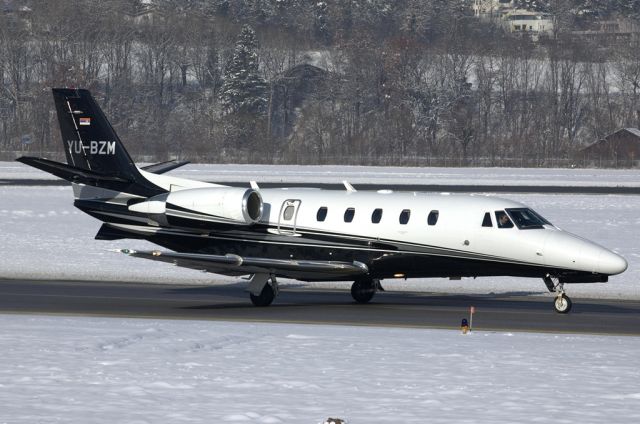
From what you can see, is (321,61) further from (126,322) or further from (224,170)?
(126,322)

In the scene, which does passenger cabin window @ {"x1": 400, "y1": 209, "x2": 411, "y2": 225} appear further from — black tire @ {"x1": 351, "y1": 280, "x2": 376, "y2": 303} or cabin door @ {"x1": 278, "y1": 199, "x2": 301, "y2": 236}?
cabin door @ {"x1": 278, "y1": 199, "x2": 301, "y2": 236}

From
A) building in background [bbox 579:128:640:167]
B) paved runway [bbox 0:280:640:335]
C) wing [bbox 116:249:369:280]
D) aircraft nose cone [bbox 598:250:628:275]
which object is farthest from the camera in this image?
building in background [bbox 579:128:640:167]

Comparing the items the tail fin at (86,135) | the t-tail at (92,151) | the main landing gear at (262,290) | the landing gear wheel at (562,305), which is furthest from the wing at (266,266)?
the tail fin at (86,135)

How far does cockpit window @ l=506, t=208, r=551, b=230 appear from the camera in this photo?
24.4m

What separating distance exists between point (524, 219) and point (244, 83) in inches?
3904

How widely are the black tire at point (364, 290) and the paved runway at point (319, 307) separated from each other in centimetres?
26

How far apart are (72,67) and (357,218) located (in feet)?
318

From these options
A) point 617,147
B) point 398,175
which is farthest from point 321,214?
point 617,147

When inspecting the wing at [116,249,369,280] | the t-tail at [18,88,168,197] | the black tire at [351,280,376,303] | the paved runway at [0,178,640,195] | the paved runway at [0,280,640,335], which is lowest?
the paved runway at [0,280,640,335]

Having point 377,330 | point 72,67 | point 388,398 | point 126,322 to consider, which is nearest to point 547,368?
point 388,398

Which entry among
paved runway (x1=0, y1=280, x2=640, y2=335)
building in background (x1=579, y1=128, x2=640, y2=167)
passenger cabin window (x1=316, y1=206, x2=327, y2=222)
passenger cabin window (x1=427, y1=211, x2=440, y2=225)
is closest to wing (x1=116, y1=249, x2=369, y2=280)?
paved runway (x1=0, y1=280, x2=640, y2=335)

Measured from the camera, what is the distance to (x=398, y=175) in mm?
66688

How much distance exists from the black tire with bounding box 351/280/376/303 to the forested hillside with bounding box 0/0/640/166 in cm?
7317

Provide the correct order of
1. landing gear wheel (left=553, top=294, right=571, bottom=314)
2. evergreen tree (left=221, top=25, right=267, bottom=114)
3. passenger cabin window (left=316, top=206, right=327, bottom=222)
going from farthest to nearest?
evergreen tree (left=221, top=25, right=267, bottom=114) → passenger cabin window (left=316, top=206, right=327, bottom=222) → landing gear wheel (left=553, top=294, right=571, bottom=314)
